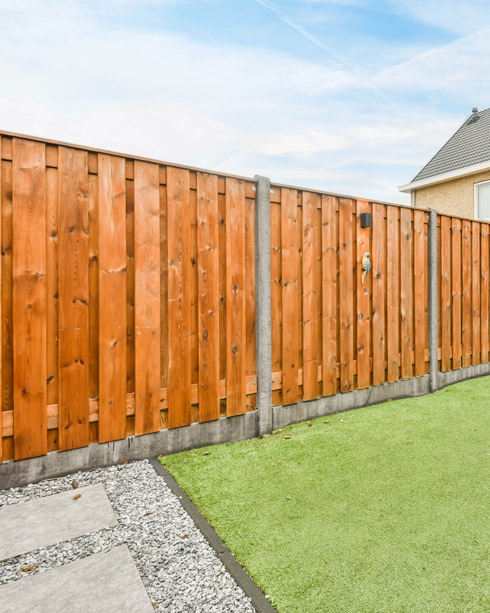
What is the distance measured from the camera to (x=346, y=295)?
12.9ft

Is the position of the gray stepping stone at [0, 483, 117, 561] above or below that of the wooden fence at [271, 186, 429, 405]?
below

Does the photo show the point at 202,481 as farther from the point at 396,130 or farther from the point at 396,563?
the point at 396,130

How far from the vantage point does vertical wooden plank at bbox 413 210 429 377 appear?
4.55 metres

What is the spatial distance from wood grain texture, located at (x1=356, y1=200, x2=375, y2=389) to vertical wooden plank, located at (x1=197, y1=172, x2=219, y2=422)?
1.79 m

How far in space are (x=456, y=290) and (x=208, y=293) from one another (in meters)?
3.90

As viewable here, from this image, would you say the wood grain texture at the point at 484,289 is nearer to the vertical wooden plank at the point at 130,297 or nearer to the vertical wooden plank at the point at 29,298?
the vertical wooden plank at the point at 130,297

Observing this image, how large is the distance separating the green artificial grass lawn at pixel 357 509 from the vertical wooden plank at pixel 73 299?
0.79m

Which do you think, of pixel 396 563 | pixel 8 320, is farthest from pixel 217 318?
pixel 396 563

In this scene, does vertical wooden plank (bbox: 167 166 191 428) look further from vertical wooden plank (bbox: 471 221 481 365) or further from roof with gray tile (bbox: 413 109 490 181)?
roof with gray tile (bbox: 413 109 490 181)

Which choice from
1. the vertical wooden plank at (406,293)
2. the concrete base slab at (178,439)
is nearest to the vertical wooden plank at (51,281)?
the concrete base slab at (178,439)

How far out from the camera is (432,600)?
143 centimetres

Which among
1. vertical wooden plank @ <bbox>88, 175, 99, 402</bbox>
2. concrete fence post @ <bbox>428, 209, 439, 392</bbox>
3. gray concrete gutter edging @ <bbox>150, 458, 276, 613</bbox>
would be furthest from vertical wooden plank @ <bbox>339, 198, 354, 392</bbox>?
vertical wooden plank @ <bbox>88, 175, 99, 402</bbox>

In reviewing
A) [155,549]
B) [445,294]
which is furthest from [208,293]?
[445,294]

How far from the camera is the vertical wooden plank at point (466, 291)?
5.15 metres
